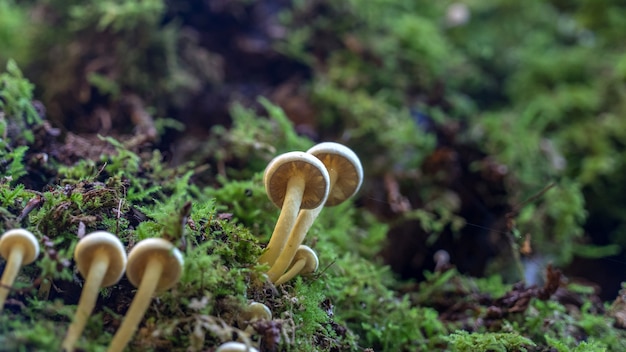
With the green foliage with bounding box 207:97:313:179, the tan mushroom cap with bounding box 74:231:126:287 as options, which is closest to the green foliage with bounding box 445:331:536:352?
the tan mushroom cap with bounding box 74:231:126:287

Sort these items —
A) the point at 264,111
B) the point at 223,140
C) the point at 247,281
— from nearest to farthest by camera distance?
the point at 247,281 → the point at 223,140 → the point at 264,111

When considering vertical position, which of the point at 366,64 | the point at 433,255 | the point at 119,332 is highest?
the point at 366,64

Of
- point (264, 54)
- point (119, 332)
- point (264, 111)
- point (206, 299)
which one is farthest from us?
point (264, 54)

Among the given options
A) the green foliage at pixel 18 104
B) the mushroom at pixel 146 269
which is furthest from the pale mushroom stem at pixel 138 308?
the green foliage at pixel 18 104

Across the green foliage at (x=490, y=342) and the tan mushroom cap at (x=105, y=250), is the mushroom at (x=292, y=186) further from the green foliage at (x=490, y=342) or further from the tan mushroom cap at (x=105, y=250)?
the green foliage at (x=490, y=342)

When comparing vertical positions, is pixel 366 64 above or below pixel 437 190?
above

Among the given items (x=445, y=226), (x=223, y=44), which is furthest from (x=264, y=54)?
(x=445, y=226)

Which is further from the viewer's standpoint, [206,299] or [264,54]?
[264,54]

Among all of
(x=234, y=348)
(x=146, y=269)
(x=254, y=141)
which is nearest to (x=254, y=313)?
(x=234, y=348)

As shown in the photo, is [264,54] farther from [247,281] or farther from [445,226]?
[247,281]
